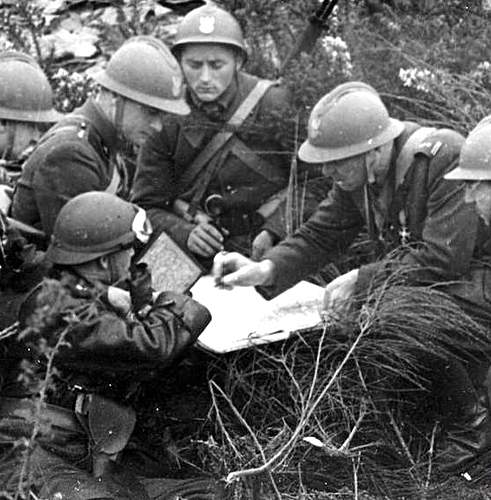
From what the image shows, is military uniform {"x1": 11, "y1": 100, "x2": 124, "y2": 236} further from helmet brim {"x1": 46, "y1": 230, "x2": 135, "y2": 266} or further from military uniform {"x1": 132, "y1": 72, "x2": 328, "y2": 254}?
military uniform {"x1": 132, "y1": 72, "x2": 328, "y2": 254}

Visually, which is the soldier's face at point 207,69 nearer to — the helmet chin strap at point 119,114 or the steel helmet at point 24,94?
the steel helmet at point 24,94

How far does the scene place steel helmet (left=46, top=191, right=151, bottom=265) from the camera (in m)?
5.40

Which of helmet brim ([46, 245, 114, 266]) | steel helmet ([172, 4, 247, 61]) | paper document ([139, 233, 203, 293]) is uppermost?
steel helmet ([172, 4, 247, 61])

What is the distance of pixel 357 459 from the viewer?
5.38 metres

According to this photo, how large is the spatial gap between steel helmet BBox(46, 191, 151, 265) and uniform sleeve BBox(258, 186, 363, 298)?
121 centimetres

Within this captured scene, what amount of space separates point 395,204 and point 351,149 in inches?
13.4

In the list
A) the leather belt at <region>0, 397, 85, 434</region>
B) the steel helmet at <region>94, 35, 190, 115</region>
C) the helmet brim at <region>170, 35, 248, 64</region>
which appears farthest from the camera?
the helmet brim at <region>170, 35, 248, 64</region>

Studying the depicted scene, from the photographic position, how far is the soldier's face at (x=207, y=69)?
7.33 m

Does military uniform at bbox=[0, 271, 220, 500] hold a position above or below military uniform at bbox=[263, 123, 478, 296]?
below

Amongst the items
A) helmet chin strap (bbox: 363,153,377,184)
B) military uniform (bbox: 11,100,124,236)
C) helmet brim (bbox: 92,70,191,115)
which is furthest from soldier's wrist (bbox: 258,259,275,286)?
helmet brim (bbox: 92,70,191,115)

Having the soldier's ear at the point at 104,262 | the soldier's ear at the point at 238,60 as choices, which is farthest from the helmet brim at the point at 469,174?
the soldier's ear at the point at 238,60

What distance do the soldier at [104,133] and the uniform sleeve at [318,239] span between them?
870 mm

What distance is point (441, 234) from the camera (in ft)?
19.1

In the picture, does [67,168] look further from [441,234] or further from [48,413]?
[441,234]
